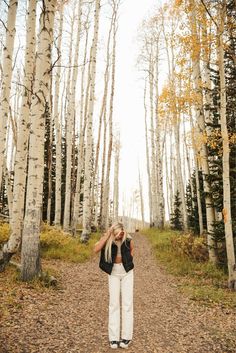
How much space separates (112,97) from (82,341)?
18042mm

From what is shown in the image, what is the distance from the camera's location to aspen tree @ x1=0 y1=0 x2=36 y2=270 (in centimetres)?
744

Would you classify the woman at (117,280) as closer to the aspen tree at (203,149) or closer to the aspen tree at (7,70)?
the aspen tree at (7,70)

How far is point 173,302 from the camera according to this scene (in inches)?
289

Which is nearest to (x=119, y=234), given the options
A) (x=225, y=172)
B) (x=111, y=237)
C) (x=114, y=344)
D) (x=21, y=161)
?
(x=111, y=237)

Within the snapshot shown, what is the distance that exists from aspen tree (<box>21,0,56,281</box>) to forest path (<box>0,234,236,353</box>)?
0.65 metres

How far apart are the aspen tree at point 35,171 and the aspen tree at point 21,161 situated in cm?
52

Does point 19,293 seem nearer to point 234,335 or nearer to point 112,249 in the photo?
point 112,249

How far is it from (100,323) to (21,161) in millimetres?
4049

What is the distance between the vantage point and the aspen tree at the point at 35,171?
22.7 feet

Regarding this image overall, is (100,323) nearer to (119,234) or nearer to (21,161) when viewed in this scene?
(119,234)

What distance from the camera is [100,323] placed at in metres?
5.65

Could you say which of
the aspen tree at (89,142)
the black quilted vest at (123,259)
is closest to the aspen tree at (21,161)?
the black quilted vest at (123,259)

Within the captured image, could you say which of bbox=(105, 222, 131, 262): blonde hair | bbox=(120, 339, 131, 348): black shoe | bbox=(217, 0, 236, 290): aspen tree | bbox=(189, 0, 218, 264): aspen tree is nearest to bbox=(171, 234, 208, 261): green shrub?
bbox=(189, 0, 218, 264): aspen tree

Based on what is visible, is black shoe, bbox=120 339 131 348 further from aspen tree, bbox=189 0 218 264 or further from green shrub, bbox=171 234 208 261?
green shrub, bbox=171 234 208 261
